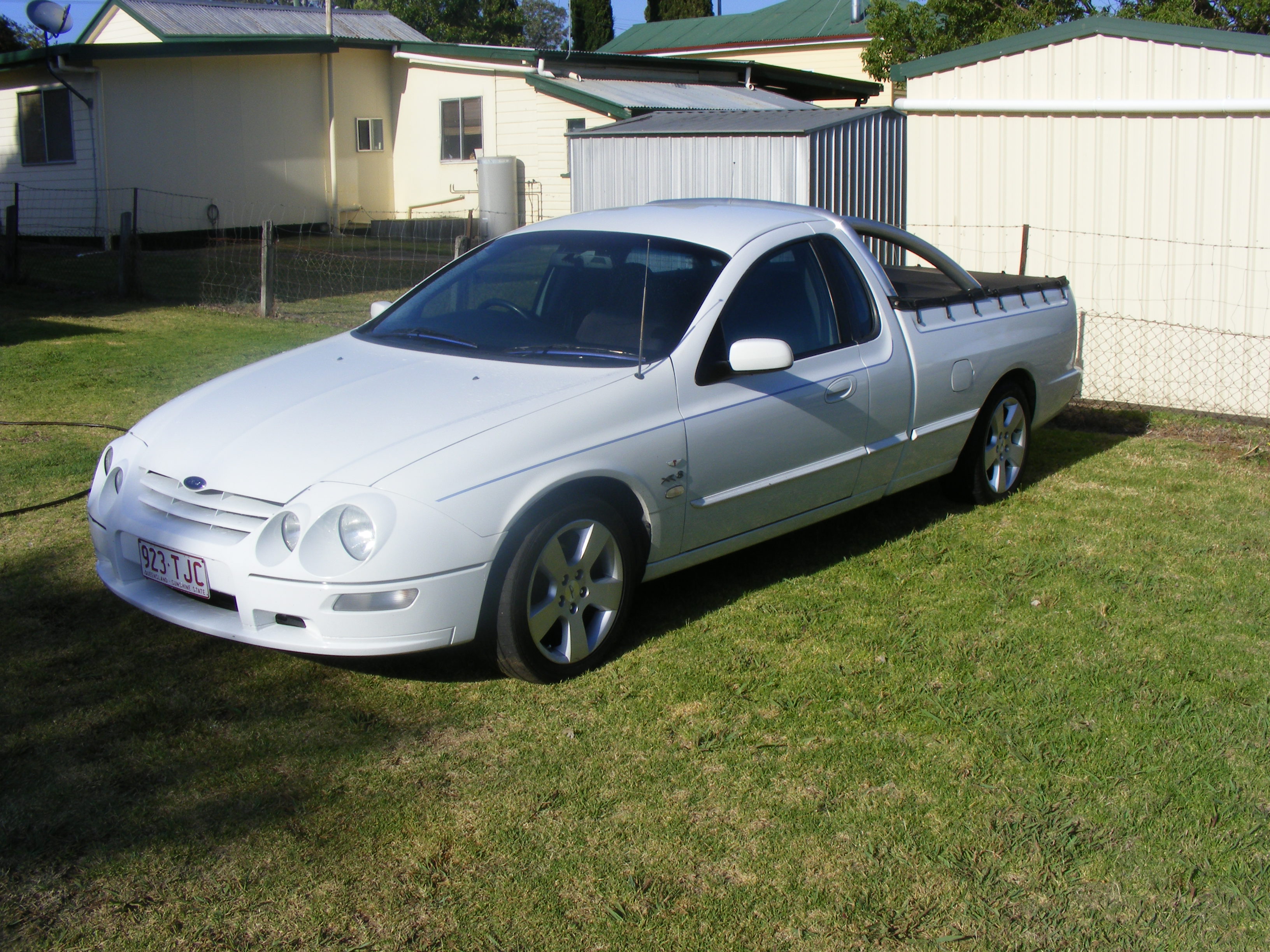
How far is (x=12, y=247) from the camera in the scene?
625 inches

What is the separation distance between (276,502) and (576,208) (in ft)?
31.6

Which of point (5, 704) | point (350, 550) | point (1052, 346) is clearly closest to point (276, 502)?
point (350, 550)

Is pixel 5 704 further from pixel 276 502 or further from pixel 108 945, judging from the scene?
pixel 108 945

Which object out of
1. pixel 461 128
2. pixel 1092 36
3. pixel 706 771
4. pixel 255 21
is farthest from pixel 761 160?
pixel 255 21

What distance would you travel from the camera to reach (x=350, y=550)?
3947 millimetres

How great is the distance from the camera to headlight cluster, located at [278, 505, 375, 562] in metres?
3.95

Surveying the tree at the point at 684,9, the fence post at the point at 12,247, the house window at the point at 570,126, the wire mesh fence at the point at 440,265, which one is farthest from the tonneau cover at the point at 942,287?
the tree at the point at 684,9

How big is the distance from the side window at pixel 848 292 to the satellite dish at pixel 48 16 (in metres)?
23.0

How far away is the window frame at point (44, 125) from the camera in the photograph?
21.7 metres

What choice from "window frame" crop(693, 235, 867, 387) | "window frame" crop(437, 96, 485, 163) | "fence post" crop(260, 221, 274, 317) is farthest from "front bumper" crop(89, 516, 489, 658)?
"window frame" crop(437, 96, 485, 163)

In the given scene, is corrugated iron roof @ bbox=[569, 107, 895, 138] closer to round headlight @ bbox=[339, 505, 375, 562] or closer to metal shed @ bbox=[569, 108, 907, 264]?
metal shed @ bbox=[569, 108, 907, 264]

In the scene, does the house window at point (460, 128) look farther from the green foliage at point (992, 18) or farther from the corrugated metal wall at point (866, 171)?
the corrugated metal wall at point (866, 171)

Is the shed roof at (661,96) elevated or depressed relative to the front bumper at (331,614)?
elevated

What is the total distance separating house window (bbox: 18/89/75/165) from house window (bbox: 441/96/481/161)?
6.95 metres
